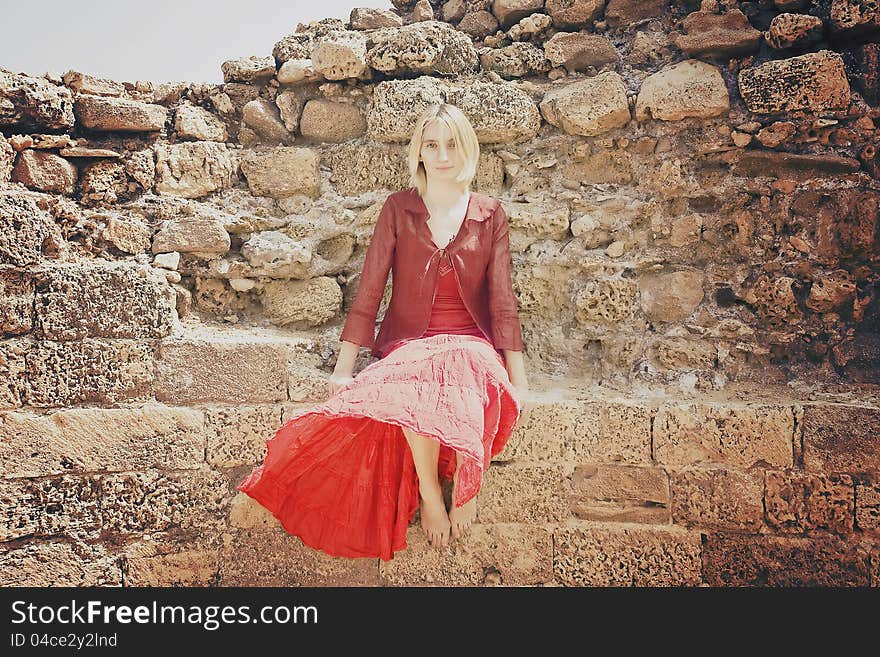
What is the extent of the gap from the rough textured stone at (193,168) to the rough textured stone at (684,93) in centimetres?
173

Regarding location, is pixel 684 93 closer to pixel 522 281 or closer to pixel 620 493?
pixel 522 281

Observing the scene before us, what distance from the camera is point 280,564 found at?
9.04 feet

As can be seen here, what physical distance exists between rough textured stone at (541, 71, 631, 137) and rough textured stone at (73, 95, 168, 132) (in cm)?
162

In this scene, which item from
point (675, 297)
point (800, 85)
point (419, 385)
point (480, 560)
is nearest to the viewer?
point (419, 385)

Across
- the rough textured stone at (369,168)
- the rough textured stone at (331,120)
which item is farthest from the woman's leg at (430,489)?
the rough textured stone at (331,120)

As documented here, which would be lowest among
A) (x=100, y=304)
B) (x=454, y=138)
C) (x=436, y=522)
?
(x=436, y=522)

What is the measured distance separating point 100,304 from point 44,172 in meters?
0.60

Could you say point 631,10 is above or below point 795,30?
above

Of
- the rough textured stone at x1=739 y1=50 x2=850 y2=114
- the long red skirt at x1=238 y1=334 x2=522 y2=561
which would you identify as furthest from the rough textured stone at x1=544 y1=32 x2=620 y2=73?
the long red skirt at x1=238 y1=334 x2=522 y2=561

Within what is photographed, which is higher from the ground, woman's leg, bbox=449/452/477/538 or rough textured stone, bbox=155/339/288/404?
rough textured stone, bbox=155/339/288/404

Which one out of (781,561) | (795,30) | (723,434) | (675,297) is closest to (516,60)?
(795,30)

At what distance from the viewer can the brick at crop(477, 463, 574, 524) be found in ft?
9.00

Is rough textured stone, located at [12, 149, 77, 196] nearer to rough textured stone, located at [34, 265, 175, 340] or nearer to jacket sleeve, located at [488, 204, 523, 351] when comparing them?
rough textured stone, located at [34, 265, 175, 340]

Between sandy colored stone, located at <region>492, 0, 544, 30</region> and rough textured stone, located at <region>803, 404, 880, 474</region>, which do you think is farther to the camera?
sandy colored stone, located at <region>492, 0, 544, 30</region>
